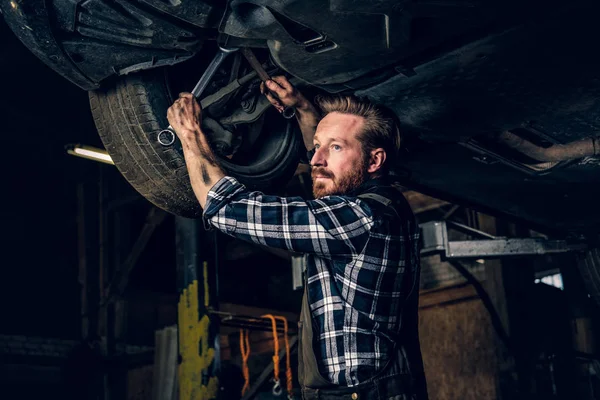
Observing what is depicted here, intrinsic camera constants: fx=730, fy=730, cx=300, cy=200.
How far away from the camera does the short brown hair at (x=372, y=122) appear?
2520 millimetres

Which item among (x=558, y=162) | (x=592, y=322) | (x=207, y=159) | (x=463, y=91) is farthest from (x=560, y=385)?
(x=207, y=159)

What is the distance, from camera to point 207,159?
95.8 inches

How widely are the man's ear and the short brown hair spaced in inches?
0.6

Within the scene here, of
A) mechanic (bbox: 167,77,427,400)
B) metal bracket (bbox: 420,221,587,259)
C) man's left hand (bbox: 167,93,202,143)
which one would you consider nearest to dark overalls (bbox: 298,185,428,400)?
mechanic (bbox: 167,77,427,400)

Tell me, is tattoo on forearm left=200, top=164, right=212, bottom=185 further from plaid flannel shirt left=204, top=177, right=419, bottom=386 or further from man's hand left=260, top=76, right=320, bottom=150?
man's hand left=260, top=76, right=320, bottom=150

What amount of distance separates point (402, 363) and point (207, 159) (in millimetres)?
914

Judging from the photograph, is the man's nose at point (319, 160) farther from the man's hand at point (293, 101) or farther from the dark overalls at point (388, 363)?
the man's hand at point (293, 101)

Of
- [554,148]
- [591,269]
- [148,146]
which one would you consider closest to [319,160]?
[148,146]

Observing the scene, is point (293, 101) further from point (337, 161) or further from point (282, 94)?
point (337, 161)

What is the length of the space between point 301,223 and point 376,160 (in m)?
0.46

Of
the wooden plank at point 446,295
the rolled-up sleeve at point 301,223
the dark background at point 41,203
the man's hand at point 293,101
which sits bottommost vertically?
the rolled-up sleeve at point 301,223

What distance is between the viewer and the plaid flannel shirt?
85.4 inches

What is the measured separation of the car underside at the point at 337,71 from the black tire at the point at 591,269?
1.48 metres

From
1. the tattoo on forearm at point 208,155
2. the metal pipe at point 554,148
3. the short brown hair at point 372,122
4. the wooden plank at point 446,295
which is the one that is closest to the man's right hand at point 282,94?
the short brown hair at point 372,122
